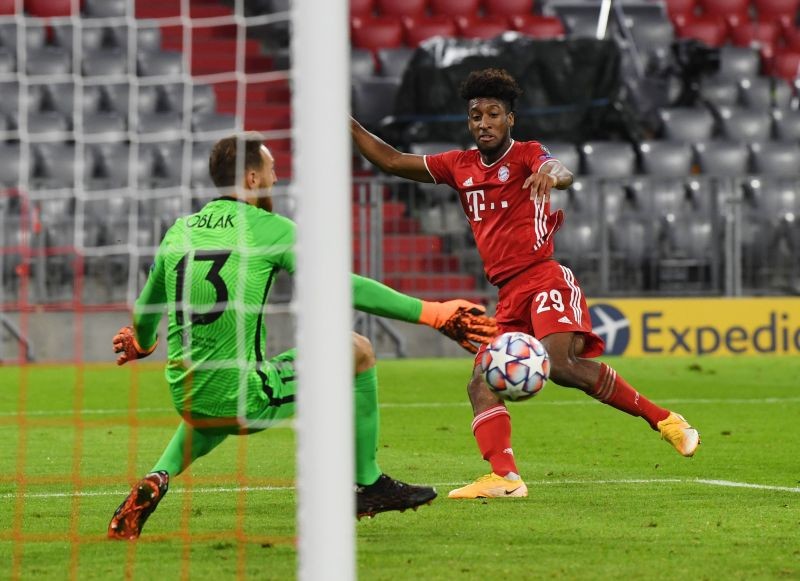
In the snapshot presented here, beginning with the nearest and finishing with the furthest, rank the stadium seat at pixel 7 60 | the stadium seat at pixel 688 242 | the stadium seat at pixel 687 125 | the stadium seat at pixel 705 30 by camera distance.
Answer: the stadium seat at pixel 688 242 < the stadium seat at pixel 7 60 < the stadium seat at pixel 687 125 < the stadium seat at pixel 705 30

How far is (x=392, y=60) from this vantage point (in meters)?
19.2

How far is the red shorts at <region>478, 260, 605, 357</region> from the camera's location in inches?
271

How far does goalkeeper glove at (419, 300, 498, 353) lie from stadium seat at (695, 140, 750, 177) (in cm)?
1354

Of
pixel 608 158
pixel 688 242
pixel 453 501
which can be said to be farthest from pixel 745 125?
pixel 453 501

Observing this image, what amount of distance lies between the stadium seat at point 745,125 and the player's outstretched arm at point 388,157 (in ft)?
40.1

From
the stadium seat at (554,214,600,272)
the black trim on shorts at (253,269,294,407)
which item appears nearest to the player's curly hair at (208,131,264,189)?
the black trim on shorts at (253,269,294,407)

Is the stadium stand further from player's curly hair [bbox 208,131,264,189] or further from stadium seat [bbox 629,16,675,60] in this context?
player's curly hair [bbox 208,131,264,189]

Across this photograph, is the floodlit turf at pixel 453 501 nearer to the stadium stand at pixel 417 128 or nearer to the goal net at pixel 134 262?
the goal net at pixel 134 262

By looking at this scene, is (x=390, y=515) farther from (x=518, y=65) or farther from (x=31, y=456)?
(x=518, y=65)

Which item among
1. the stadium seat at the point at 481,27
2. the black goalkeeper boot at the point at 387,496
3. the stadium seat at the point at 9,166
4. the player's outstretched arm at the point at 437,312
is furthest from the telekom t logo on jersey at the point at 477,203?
the stadium seat at the point at 481,27

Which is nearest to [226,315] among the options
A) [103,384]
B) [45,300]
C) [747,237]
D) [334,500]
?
[334,500]

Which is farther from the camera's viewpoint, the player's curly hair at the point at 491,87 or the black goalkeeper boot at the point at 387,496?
the player's curly hair at the point at 491,87

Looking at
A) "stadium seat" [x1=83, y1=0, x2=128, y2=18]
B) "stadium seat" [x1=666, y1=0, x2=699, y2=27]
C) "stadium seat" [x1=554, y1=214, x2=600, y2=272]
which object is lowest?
"stadium seat" [x1=554, y1=214, x2=600, y2=272]

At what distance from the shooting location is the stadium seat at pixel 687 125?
18.7 meters
